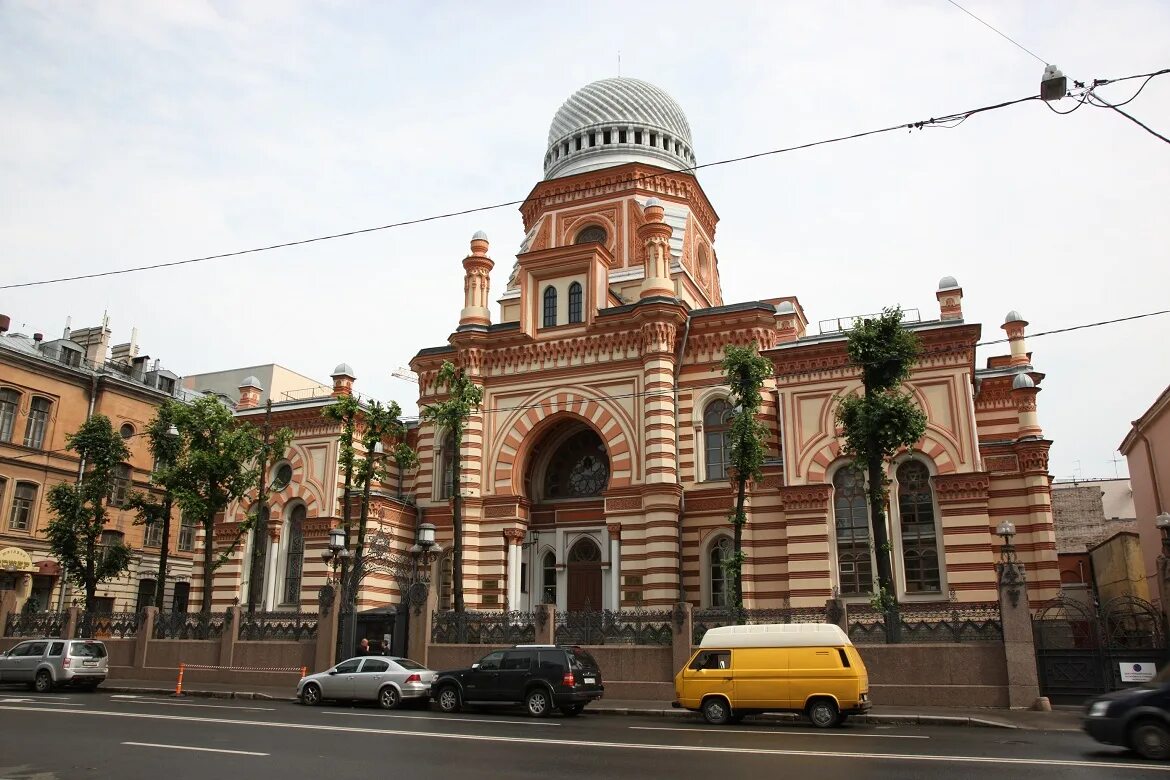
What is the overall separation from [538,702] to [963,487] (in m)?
15.5

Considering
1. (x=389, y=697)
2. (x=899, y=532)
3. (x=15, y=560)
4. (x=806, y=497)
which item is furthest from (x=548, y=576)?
(x=15, y=560)

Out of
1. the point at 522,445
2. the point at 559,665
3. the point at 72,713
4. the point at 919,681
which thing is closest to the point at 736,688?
the point at 559,665

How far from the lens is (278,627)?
A: 29.5m

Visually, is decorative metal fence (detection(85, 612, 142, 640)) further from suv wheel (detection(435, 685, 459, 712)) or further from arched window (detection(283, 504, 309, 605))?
suv wheel (detection(435, 685, 459, 712))

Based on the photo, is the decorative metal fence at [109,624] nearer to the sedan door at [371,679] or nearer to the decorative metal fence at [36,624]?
the decorative metal fence at [36,624]

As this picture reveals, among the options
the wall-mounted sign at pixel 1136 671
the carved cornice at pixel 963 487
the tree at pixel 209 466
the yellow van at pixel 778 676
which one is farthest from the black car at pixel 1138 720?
the tree at pixel 209 466

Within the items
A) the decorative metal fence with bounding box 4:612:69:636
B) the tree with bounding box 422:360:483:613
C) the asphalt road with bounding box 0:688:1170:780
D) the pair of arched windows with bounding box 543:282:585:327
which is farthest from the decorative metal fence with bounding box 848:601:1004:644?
the decorative metal fence with bounding box 4:612:69:636

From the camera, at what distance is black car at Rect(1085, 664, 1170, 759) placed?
1281 cm

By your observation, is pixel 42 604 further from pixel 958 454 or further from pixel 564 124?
pixel 958 454

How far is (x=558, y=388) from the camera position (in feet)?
116

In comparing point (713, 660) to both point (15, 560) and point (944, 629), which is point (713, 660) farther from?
point (15, 560)

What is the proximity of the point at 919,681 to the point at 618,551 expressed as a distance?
12.6 m

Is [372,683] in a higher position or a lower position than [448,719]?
higher

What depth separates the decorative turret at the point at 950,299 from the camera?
3177 centimetres
